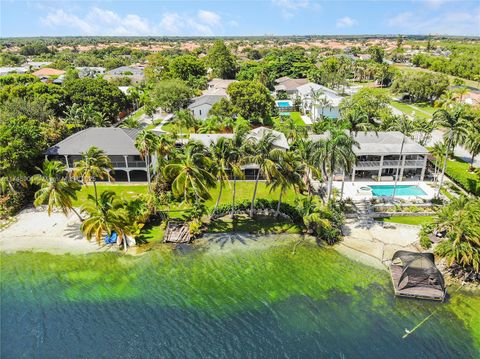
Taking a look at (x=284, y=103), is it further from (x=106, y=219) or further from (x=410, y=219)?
(x=106, y=219)

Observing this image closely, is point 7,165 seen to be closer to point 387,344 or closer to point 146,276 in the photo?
point 146,276

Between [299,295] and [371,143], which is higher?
[371,143]

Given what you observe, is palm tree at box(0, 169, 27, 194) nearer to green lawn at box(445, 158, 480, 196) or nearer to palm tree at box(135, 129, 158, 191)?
palm tree at box(135, 129, 158, 191)

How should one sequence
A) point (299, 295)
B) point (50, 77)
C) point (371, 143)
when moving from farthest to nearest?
point (50, 77) → point (371, 143) → point (299, 295)

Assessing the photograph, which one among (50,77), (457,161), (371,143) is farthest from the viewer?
(50,77)

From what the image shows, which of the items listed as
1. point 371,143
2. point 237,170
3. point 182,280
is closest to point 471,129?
point 371,143

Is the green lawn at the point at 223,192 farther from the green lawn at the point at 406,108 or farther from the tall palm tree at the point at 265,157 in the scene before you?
the green lawn at the point at 406,108

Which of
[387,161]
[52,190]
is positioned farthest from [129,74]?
[387,161]
